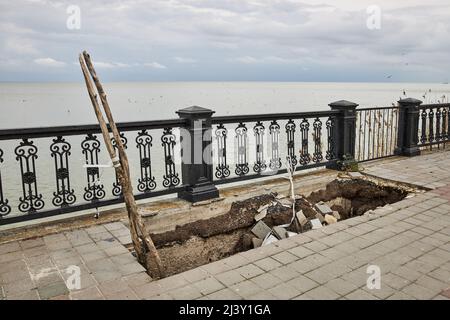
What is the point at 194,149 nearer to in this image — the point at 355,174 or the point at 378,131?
the point at 355,174

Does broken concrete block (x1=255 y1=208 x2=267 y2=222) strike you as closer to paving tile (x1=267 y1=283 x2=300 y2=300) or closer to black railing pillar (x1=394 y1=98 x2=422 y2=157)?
paving tile (x1=267 y1=283 x2=300 y2=300)

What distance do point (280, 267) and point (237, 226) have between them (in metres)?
2.23


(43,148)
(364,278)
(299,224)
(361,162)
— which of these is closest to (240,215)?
(299,224)

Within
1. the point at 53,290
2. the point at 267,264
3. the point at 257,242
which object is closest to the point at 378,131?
the point at 257,242

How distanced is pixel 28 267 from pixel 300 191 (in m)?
4.60

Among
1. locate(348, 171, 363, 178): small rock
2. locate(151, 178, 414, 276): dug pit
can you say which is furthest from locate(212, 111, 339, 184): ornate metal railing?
locate(151, 178, 414, 276): dug pit

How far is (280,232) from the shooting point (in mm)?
5512

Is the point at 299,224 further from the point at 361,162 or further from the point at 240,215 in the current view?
the point at 361,162

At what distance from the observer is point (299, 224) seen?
230 inches

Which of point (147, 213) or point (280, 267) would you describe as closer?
point (280, 267)

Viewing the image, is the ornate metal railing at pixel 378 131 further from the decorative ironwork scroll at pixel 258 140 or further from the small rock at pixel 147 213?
the small rock at pixel 147 213

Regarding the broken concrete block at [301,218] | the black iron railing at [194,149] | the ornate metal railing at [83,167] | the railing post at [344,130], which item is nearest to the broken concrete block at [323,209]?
the broken concrete block at [301,218]

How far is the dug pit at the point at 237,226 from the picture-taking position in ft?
18.1

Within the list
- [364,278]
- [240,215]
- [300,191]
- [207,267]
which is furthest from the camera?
[300,191]
